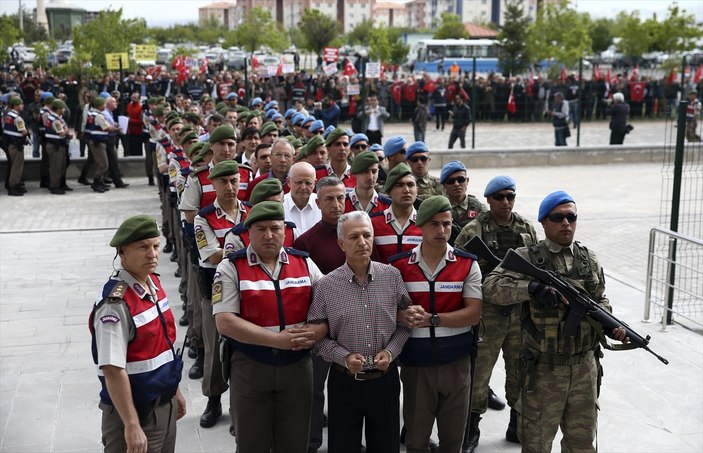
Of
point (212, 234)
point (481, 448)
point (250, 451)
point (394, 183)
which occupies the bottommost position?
point (481, 448)

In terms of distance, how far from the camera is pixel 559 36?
38.3 metres

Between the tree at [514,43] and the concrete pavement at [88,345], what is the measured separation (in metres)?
25.2

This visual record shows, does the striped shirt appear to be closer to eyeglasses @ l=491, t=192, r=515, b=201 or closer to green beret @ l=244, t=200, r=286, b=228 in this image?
green beret @ l=244, t=200, r=286, b=228

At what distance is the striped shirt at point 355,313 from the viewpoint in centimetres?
484

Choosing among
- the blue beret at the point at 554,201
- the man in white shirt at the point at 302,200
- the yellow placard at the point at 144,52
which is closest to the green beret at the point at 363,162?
the man in white shirt at the point at 302,200

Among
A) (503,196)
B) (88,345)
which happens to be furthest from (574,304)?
(88,345)

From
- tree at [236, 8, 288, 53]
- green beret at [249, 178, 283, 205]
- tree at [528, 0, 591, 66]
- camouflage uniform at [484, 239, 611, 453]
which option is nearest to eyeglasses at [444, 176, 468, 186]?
green beret at [249, 178, 283, 205]

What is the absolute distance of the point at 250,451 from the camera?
495 cm

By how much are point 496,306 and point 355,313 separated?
59.2 inches

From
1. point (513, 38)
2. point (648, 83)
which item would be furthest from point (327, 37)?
point (648, 83)

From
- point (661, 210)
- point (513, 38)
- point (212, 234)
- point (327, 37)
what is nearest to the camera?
point (212, 234)

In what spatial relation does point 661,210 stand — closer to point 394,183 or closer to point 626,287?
point 626,287

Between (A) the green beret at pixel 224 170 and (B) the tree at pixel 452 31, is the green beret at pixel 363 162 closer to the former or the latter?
(A) the green beret at pixel 224 170

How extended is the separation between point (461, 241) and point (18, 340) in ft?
16.3
